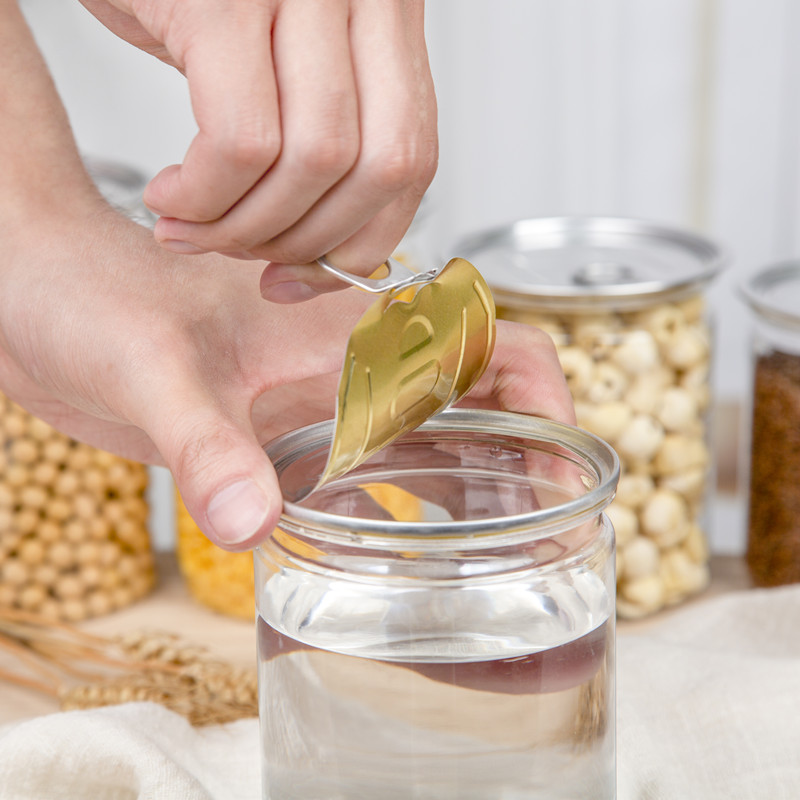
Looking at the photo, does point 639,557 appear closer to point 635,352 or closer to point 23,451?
point 635,352

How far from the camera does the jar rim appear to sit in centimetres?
31

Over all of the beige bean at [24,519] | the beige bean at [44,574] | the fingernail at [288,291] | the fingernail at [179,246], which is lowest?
the beige bean at [44,574]

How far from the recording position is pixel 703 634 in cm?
62

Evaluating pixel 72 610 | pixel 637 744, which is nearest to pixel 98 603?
pixel 72 610

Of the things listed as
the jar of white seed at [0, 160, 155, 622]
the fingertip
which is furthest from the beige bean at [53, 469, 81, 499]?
the fingertip

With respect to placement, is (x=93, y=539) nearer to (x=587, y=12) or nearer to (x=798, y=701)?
(x=798, y=701)

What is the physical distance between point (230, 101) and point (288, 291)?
10cm

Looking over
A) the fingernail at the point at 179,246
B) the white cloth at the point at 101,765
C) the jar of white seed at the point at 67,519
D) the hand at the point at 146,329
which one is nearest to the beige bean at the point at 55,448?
the jar of white seed at the point at 67,519

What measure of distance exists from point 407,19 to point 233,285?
15 cm

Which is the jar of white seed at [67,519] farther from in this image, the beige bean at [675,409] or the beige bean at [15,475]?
the beige bean at [675,409]

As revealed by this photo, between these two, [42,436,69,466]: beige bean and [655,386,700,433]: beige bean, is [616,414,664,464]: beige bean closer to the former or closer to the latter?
[655,386,700,433]: beige bean

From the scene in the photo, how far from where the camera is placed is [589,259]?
0.70 metres

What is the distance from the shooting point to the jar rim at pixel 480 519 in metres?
0.31

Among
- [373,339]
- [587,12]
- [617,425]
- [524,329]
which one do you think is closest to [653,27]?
[587,12]
